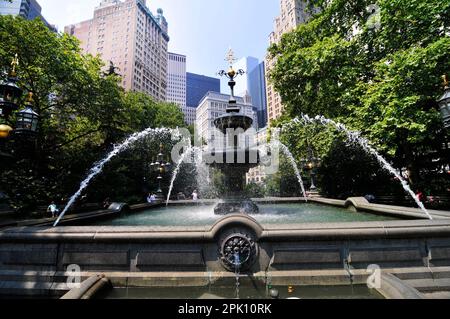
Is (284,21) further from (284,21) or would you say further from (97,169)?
(97,169)

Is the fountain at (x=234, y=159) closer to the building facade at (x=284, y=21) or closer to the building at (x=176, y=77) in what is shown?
the building facade at (x=284, y=21)

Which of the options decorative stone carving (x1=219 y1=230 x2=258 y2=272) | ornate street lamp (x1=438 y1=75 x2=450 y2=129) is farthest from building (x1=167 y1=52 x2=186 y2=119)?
decorative stone carving (x1=219 y1=230 x2=258 y2=272)

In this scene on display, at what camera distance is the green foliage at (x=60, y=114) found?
14.6 meters

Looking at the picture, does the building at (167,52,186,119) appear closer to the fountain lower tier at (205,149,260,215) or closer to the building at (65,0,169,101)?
the building at (65,0,169,101)

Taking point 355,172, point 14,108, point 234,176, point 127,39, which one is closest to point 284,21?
point 127,39

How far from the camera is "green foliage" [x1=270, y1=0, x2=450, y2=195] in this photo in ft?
38.8

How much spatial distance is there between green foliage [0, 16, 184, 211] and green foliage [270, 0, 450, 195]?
15.0 m

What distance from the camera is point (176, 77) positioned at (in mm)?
181625

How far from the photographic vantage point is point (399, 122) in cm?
1192

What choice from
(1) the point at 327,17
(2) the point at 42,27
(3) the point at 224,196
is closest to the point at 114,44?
(2) the point at 42,27

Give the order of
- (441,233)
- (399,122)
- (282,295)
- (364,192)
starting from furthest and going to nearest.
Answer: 1. (364,192)
2. (399,122)
3. (441,233)
4. (282,295)

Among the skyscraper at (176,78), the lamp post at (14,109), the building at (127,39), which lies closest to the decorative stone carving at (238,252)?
the lamp post at (14,109)

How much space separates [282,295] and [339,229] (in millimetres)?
1612

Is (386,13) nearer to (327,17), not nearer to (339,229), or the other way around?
(327,17)
